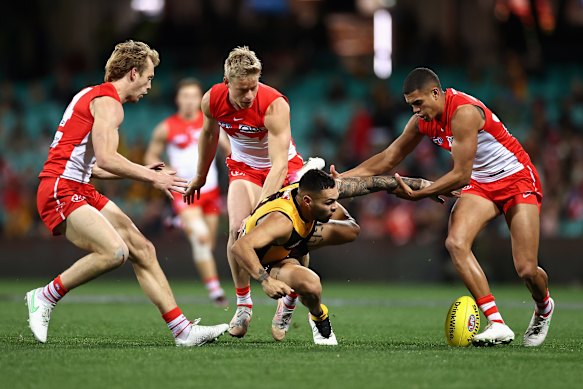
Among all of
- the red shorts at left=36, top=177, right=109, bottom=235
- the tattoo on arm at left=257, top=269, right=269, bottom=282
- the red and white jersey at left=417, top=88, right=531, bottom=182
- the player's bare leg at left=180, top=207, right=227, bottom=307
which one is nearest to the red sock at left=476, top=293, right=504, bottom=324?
the red and white jersey at left=417, top=88, right=531, bottom=182

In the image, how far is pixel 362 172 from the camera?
9.23 m

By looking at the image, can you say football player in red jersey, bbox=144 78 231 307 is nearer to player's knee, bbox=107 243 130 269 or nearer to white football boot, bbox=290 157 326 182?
white football boot, bbox=290 157 326 182

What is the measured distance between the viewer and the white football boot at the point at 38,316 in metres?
8.22

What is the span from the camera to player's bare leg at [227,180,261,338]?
913cm

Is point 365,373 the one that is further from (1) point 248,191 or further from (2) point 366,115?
(2) point 366,115

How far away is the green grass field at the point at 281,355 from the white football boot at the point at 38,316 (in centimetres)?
11

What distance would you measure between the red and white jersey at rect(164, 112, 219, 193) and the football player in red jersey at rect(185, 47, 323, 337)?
4805mm

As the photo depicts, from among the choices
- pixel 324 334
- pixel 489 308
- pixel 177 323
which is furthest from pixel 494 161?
pixel 177 323

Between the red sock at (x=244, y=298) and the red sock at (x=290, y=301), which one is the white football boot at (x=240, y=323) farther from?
the red sock at (x=290, y=301)

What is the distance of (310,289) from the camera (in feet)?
26.5

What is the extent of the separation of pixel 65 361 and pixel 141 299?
297 inches

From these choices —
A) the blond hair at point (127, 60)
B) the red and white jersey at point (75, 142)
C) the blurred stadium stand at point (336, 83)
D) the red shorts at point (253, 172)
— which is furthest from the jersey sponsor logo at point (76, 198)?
the blurred stadium stand at point (336, 83)

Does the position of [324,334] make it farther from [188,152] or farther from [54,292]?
[188,152]

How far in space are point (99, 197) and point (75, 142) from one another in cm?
53
